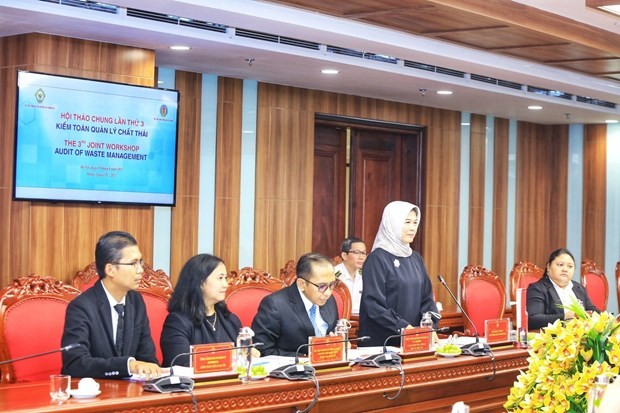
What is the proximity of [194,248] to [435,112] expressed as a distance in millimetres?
3241

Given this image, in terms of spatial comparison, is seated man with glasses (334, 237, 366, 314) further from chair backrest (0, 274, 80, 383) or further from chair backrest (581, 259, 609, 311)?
chair backrest (0, 274, 80, 383)

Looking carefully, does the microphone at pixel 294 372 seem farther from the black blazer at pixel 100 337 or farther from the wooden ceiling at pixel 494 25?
the wooden ceiling at pixel 494 25

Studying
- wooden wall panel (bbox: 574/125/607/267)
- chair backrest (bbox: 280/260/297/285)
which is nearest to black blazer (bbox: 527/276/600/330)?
chair backrest (bbox: 280/260/297/285)

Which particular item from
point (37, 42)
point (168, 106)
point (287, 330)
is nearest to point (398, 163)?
point (168, 106)

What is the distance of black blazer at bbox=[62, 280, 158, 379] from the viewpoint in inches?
154

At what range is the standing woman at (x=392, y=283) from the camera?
5.25m

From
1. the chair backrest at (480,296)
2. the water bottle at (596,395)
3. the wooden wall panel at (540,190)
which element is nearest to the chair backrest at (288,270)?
the chair backrest at (480,296)

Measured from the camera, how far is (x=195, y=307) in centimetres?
441

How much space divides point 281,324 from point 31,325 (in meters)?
1.11

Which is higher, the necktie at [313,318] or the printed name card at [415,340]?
the necktie at [313,318]

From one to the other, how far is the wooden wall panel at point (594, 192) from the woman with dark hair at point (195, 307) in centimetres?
759

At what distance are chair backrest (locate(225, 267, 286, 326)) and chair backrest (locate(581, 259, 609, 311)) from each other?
11.9 feet

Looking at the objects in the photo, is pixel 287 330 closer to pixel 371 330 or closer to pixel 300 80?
pixel 371 330

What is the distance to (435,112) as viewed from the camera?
10008 mm
